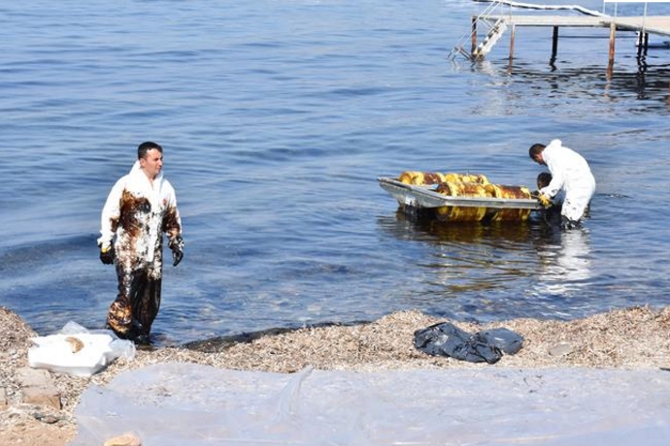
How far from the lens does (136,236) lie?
10844mm

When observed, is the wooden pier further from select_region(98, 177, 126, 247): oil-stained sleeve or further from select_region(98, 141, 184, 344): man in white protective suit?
select_region(98, 177, 126, 247): oil-stained sleeve

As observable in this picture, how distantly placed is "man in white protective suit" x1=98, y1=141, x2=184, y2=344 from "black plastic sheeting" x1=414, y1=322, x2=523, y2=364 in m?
2.58

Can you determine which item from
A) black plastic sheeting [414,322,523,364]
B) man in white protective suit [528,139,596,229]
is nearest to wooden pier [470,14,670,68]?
man in white protective suit [528,139,596,229]

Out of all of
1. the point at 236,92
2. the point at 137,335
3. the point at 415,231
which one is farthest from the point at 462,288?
the point at 236,92

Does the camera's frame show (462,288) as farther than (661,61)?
No

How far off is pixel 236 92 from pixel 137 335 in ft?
79.6

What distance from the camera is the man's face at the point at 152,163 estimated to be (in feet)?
34.3

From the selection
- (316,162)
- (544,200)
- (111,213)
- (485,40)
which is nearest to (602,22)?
(485,40)

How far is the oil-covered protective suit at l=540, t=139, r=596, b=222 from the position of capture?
17891 mm

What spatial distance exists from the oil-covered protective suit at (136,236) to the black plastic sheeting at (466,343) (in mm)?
2583

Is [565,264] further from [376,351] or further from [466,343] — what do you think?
[376,351]

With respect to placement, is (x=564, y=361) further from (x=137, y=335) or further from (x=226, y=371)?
(x=137, y=335)

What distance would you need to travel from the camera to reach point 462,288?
49.5 ft

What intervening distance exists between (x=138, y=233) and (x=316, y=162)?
1436cm
